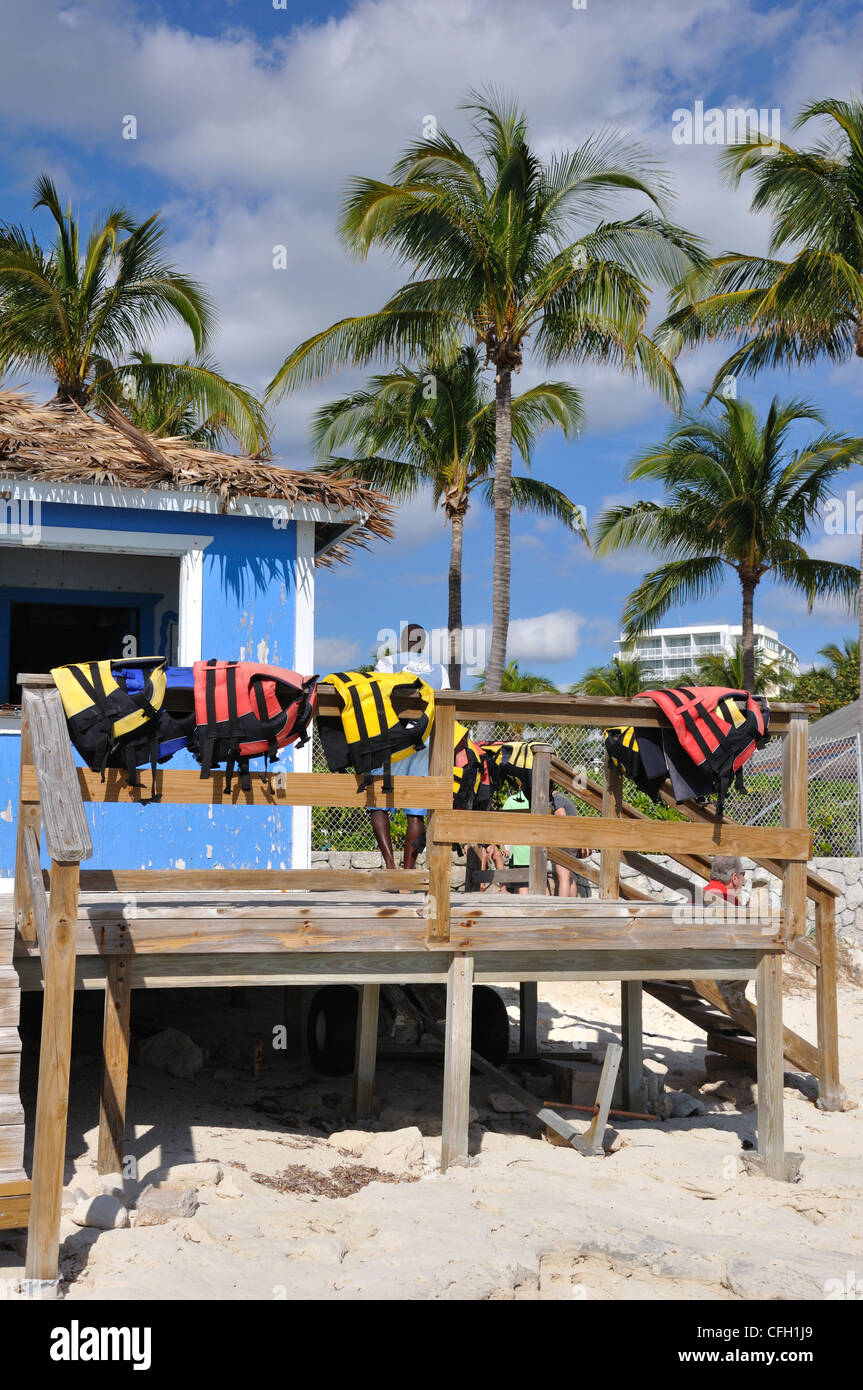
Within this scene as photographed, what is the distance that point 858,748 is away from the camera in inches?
574

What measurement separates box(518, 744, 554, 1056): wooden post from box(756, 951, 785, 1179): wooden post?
6.49ft

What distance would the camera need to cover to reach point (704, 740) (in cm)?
643

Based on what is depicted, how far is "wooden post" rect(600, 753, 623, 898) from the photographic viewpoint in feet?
25.3

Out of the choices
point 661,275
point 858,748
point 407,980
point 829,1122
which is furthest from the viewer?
point 661,275

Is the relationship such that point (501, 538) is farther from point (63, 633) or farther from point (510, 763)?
point (510, 763)

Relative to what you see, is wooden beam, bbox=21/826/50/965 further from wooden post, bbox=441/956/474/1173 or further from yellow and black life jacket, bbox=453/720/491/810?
yellow and black life jacket, bbox=453/720/491/810

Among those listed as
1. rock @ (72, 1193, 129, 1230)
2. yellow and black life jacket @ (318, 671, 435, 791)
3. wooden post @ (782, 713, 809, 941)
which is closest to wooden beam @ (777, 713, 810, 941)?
wooden post @ (782, 713, 809, 941)

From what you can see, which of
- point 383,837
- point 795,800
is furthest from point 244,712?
point 795,800

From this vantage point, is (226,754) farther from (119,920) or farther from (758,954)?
(758,954)

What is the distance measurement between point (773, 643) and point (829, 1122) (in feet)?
478

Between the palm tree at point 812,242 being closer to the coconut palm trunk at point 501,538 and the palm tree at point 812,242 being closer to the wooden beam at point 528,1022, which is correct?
the coconut palm trunk at point 501,538

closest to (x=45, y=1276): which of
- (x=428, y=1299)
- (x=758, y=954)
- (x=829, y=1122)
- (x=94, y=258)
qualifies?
(x=428, y=1299)

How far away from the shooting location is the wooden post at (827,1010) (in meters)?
8.79

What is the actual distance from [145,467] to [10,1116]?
536cm
